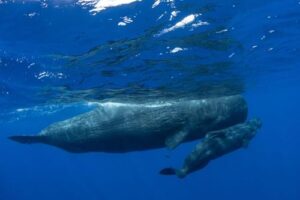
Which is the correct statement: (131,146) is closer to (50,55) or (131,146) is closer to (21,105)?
(50,55)

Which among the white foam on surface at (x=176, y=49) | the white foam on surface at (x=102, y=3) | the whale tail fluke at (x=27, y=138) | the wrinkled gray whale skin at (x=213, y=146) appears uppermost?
the white foam on surface at (x=102, y=3)

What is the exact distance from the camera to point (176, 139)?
10.7 metres

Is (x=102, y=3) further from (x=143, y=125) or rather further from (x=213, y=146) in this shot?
(x=213, y=146)

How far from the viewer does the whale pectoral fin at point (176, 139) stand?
34.0 ft

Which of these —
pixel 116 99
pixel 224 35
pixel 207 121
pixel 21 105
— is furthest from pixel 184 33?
pixel 21 105

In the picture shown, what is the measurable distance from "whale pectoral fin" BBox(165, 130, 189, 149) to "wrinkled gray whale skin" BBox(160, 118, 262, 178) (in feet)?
3.29

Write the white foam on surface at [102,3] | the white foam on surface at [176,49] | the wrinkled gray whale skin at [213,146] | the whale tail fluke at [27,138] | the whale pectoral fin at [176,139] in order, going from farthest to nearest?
1. the white foam on surface at [176,49]
2. the whale tail fluke at [27,138]
3. the whale pectoral fin at [176,139]
4. the white foam on surface at [102,3]
5. the wrinkled gray whale skin at [213,146]

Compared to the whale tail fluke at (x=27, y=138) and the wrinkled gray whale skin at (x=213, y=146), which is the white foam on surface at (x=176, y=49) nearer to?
the wrinkled gray whale skin at (x=213, y=146)

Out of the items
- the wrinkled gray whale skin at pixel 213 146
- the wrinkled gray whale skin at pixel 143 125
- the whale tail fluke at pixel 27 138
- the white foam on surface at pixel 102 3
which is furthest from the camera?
the whale tail fluke at pixel 27 138

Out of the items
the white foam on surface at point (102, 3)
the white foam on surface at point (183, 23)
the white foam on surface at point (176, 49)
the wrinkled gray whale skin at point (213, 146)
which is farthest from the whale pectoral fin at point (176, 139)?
the white foam on surface at point (176, 49)

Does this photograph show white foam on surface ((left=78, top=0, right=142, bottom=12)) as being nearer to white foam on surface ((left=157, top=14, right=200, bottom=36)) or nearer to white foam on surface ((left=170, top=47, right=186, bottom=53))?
white foam on surface ((left=157, top=14, right=200, bottom=36))

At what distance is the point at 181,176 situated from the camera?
9.12 meters

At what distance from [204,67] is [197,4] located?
8.37 metres

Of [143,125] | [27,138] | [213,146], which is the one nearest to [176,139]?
[143,125]
